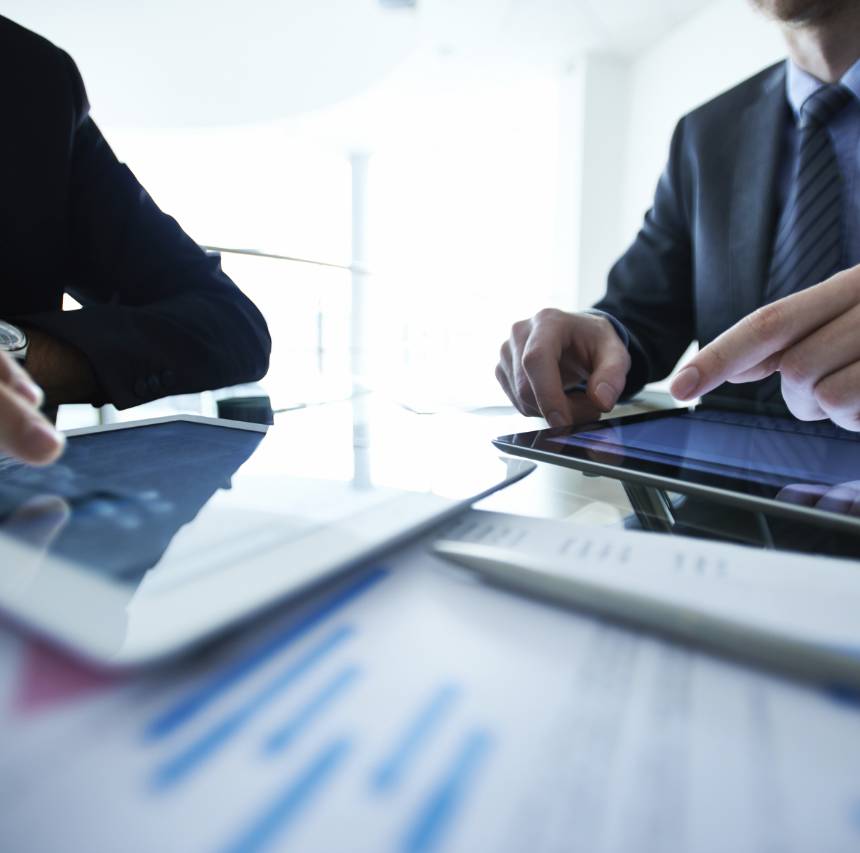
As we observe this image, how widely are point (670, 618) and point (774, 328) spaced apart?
284mm

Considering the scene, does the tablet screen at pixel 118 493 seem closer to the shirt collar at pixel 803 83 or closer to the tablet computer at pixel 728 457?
the tablet computer at pixel 728 457

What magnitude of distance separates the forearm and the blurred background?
0.37 meters

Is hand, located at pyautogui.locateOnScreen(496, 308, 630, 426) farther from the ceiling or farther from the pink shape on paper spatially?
the ceiling

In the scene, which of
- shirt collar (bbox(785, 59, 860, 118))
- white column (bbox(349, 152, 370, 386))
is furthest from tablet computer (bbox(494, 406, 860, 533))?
white column (bbox(349, 152, 370, 386))

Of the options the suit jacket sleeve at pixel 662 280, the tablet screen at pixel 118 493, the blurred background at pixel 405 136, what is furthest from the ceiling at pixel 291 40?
the tablet screen at pixel 118 493

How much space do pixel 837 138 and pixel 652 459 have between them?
0.62m

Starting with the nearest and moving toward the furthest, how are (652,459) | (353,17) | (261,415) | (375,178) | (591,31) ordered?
1. (652,459)
2. (261,415)
3. (353,17)
4. (591,31)
5. (375,178)

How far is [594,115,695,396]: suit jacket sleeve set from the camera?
84cm

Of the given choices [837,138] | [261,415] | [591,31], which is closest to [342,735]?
[261,415]

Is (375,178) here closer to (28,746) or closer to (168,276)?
(168,276)

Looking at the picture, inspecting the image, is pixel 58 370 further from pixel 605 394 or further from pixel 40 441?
pixel 605 394

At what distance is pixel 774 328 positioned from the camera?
356 millimetres

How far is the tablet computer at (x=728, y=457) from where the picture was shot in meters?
0.24

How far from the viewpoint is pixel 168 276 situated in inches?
28.0
